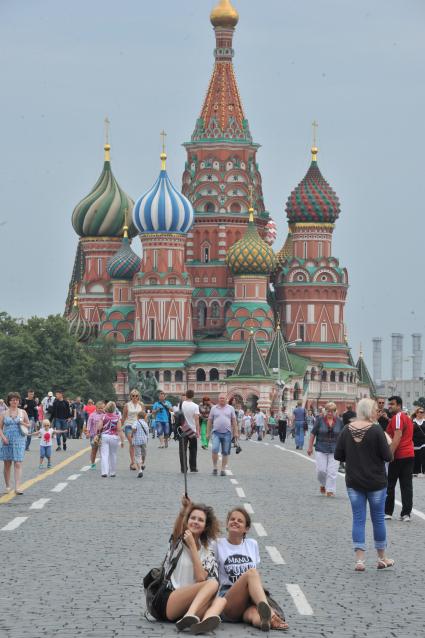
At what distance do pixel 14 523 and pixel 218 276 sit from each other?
107720 mm

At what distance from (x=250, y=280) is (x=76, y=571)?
108m

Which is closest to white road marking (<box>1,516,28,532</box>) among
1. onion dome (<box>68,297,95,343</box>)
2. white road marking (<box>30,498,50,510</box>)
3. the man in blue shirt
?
white road marking (<box>30,498,50,510</box>)

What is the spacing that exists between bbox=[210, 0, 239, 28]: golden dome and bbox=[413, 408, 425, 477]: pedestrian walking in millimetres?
100713

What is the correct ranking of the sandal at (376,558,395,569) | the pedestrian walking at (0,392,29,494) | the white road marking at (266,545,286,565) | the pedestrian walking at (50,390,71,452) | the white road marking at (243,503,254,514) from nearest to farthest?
the sandal at (376,558,395,569), the white road marking at (266,545,286,565), the white road marking at (243,503,254,514), the pedestrian walking at (0,392,29,494), the pedestrian walking at (50,390,71,452)

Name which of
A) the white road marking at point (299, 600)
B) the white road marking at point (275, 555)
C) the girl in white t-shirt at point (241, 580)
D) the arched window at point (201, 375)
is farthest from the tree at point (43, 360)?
the girl in white t-shirt at point (241, 580)

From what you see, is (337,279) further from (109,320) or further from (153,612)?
(153,612)

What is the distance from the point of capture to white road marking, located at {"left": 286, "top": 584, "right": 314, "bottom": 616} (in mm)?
12598

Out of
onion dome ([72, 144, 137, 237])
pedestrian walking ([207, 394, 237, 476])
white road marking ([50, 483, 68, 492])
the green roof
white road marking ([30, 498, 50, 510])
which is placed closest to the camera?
white road marking ([30, 498, 50, 510])

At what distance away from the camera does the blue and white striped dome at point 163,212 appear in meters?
120

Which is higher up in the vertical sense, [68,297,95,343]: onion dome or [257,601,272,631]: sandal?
[68,297,95,343]: onion dome

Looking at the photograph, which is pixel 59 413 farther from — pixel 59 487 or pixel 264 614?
pixel 264 614

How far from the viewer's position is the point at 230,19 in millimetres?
129125

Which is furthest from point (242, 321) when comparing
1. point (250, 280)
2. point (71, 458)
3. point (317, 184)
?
point (71, 458)

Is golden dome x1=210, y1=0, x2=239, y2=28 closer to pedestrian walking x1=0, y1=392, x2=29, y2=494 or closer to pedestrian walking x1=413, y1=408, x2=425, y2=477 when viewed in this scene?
pedestrian walking x1=413, y1=408, x2=425, y2=477
